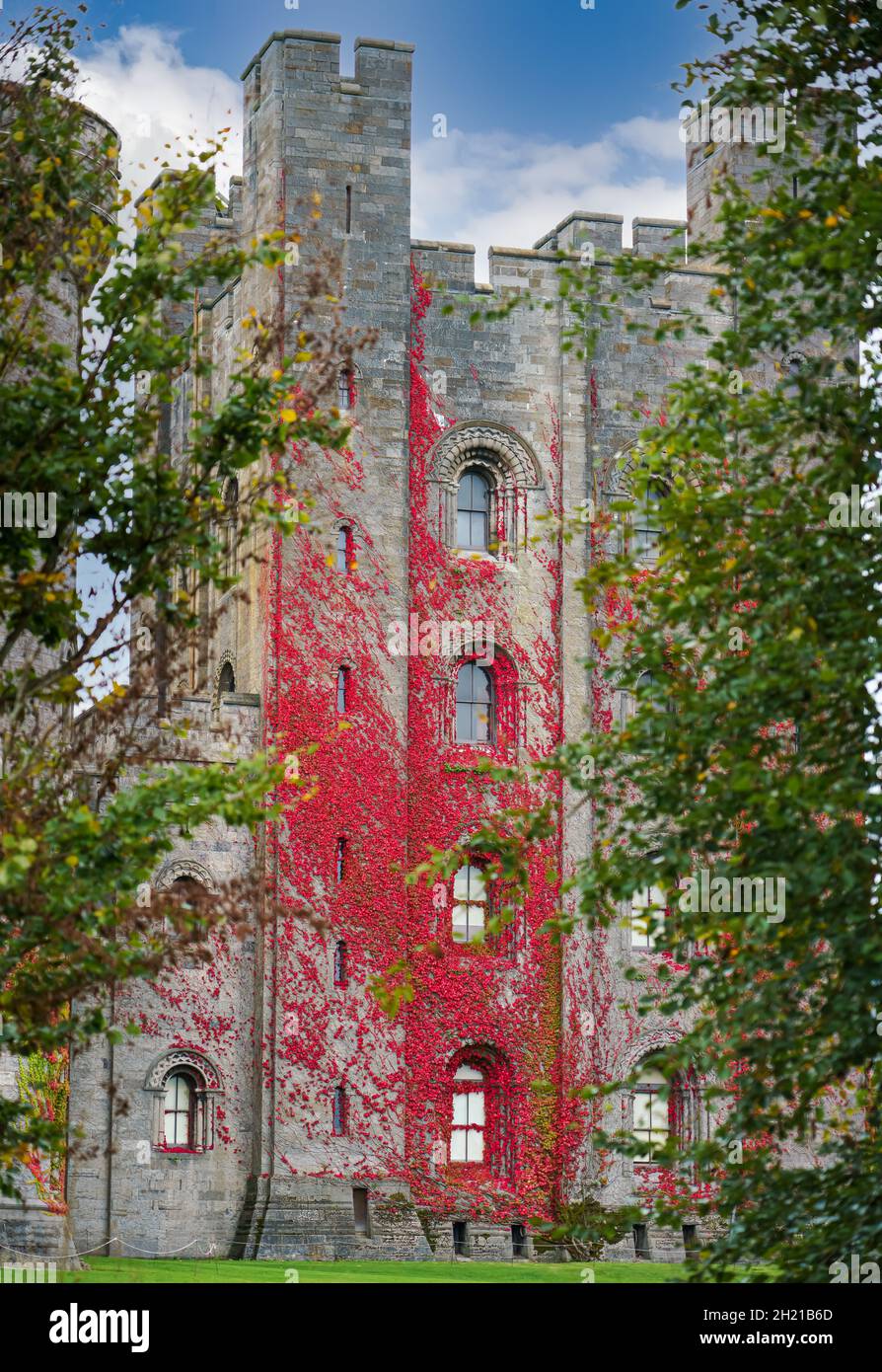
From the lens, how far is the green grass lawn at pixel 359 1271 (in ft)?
104

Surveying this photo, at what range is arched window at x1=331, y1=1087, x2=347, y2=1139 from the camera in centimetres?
3794

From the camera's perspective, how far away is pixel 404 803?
3950 cm

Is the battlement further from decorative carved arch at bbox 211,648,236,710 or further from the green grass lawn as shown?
the green grass lawn

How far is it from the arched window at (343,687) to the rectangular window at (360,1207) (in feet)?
28.1

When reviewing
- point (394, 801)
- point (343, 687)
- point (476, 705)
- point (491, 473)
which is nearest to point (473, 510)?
point (491, 473)

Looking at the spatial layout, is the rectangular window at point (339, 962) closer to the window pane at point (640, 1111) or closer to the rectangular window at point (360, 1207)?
the rectangular window at point (360, 1207)

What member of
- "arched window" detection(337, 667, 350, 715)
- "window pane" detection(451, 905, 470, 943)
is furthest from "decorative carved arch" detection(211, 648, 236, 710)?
"window pane" detection(451, 905, 470, 943)

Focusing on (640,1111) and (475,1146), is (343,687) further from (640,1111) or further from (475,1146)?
(640,1111)

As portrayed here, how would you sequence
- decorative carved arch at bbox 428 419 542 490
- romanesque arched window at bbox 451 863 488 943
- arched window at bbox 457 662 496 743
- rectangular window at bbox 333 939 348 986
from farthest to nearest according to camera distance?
decorative carved arch at bbox 428 419 542 490 < arched window at bbox 457 662 496 743 < romanesque arched window at bbox 451 863 488 943 < rectangular window at bbox 333 939 348 986

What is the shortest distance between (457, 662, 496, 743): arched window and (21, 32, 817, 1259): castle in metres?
Answer: 0.07

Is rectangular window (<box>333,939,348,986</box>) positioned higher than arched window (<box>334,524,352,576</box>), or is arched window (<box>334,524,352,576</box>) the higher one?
arched window (<box>334,524,352,576</box>)

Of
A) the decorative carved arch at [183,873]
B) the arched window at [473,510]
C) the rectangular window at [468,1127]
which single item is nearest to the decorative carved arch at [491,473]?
the arched window at [473,510]

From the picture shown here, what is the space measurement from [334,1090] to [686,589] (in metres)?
23.4
